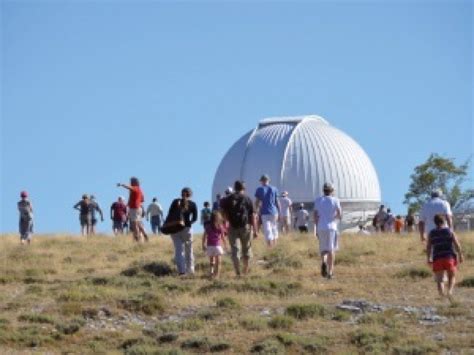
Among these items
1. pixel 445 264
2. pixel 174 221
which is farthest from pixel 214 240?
pixel 445 264

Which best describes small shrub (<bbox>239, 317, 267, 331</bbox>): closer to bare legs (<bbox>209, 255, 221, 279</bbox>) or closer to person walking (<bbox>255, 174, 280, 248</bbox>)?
bare legs (<bbox>209, 255, 221, 279</bbox>)

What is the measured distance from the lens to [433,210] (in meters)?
22.5

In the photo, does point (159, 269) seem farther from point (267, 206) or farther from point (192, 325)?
point (192, 325)

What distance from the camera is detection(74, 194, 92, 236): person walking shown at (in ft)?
116

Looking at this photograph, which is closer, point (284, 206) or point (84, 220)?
point (284, 206)

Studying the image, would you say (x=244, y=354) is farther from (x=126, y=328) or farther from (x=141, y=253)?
(x=141, y=253)

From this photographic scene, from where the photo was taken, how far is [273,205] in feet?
91.4

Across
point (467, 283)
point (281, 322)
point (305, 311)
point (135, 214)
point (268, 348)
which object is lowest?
point (268, 348)

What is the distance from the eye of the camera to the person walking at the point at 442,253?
19.7m

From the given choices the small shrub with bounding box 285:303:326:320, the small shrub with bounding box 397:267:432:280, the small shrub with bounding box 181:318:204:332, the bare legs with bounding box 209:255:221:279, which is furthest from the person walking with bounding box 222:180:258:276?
the small shrub with bounding box 181:318:204:332

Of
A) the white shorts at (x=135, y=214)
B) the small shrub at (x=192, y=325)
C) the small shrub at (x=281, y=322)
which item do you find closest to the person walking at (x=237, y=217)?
the small shrub at (x=192, y=325)

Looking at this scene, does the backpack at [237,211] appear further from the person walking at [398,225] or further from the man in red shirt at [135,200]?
the person walking at [398,225]

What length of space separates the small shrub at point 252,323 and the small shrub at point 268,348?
120 centimetres

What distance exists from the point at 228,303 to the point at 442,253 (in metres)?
3.62
